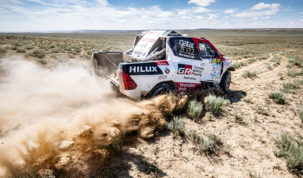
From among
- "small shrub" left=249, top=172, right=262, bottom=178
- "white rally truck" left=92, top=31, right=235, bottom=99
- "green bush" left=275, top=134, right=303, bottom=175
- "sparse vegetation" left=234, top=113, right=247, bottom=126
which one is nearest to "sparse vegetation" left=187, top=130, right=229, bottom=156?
"small shrub" left=249, top=172, right=262, bottom=178

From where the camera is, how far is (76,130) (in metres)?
3.12

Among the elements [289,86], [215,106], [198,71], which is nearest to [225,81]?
[198,71]

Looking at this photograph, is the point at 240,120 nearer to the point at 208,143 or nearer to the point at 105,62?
the point at 208,143

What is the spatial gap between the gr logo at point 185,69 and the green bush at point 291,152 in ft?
8.83

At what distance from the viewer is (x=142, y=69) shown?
13.3 ft

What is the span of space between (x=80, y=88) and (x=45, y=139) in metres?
3.07

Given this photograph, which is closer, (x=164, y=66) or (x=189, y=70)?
(x=164, y=66)

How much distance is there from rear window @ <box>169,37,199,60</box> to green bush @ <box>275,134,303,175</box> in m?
3.06

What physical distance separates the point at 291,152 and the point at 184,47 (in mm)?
3498

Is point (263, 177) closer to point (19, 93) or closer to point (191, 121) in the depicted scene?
point (191, 121)

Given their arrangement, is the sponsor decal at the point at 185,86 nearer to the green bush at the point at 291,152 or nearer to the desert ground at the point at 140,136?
the desert ground at the point at 140,136

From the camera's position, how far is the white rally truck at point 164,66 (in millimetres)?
4039

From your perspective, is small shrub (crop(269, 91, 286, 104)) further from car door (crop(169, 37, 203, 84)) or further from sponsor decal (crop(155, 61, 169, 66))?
sponsor decal (crop(155, 61, 169, 66))

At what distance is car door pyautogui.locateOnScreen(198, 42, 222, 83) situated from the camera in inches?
215
